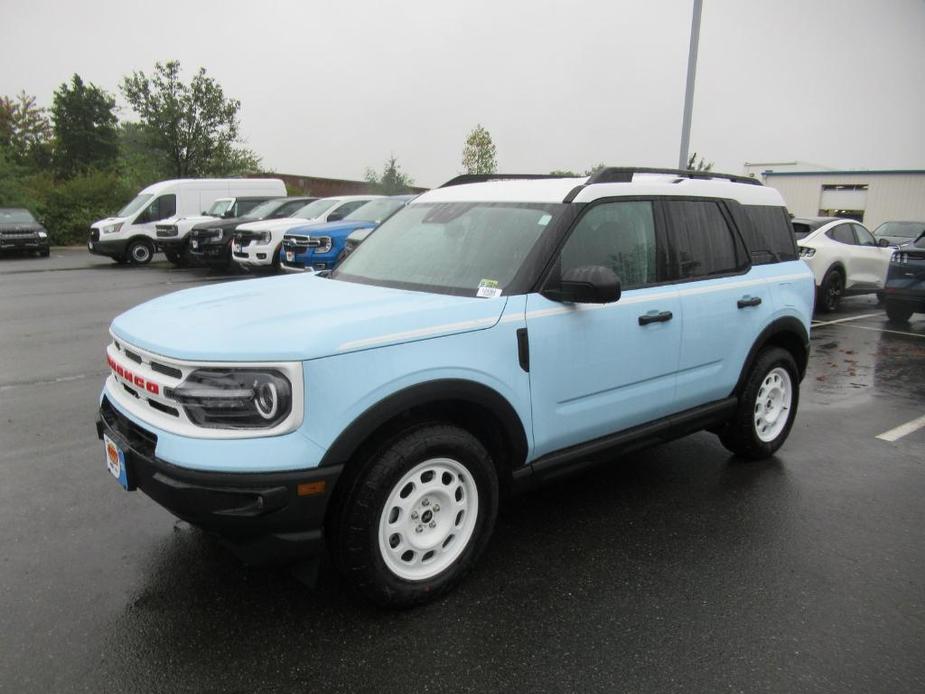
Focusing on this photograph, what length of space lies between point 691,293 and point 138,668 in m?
3.24

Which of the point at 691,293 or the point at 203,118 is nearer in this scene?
the point at 691,293

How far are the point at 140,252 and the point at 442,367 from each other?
1867 centimetres

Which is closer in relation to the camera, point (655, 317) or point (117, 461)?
point (117, 461)

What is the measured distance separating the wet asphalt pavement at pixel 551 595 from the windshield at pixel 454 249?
139 cm

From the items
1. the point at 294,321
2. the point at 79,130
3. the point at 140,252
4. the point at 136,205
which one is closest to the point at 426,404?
the point at 294,321

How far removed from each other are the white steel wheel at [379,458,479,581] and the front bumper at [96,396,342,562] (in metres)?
0.32

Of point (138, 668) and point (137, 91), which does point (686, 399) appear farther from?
point (137, 91)

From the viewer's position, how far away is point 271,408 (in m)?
2.50

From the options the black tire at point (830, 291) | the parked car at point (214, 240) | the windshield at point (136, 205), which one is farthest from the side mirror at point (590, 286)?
the windshield at point (136, 205)

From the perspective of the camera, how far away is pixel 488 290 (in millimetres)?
3209

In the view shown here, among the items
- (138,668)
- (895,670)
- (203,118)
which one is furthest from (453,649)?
(203,118)

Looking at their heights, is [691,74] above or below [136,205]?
above

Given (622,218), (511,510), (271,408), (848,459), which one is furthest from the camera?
(848,459)

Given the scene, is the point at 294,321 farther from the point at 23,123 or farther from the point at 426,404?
the point at 23,123
